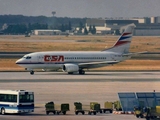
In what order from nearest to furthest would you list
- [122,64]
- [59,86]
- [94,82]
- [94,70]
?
[59,86] → [94,82] → [94,70] → [122,64]

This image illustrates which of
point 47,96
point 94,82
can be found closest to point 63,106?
point 47,96

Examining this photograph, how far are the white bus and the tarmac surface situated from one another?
94 cm

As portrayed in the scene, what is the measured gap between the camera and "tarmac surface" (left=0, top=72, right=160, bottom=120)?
60.0 metres

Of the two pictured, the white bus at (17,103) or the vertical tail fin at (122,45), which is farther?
the vertical tail fin at (122,45)

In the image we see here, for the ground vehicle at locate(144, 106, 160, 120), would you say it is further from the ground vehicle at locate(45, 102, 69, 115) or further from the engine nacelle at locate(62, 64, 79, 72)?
the engine nacelle at locate(62, 64, 79, 72)

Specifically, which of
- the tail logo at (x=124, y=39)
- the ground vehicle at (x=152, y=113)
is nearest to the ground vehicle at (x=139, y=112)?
the ground vehicle at (x=152, y=113)

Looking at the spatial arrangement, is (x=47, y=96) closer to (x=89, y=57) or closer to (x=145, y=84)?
(x=145, y=84)

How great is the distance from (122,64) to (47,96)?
225 ft

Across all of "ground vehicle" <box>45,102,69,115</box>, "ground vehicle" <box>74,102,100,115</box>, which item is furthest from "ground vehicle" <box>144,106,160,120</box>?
"ground vehicle" <box>45,102,69,115</box>

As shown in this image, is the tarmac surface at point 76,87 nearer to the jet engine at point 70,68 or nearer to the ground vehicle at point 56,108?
the ground vehicle at point 56,108

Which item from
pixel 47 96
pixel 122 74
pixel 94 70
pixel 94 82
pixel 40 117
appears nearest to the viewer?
pixel 40 117

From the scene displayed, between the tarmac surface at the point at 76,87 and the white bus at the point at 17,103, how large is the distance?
94 cm

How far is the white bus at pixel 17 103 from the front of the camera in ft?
201

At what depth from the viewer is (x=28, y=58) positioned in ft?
385
